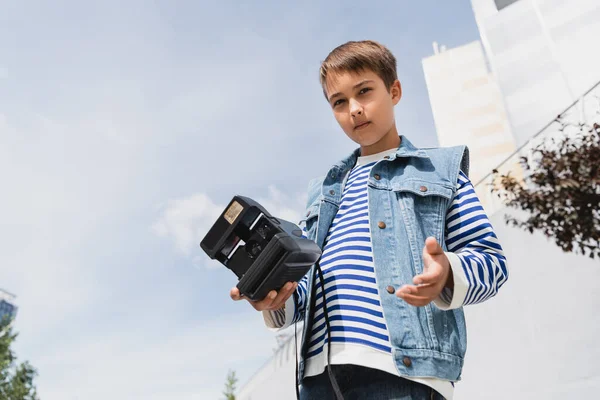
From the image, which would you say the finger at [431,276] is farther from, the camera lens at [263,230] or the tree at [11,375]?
the tree at [11,375]

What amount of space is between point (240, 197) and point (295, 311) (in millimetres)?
398

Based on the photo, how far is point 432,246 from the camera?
934 mm

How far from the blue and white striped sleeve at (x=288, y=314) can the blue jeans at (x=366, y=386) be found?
199 mm

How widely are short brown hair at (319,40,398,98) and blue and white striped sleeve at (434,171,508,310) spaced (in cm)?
41

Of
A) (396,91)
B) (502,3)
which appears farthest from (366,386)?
(502,3)

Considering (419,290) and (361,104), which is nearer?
(419,290)

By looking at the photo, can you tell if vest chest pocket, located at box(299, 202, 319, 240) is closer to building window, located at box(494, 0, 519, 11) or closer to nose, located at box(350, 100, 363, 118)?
nose, located at box(350, 100, 363, 118)

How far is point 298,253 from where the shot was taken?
1101 millimetres

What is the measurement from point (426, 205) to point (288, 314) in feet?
1.66

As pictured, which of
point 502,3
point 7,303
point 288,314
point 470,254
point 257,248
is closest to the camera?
point 470,254

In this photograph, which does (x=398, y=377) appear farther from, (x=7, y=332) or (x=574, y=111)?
(x=7, y=332)

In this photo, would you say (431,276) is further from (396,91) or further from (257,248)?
(396,91)

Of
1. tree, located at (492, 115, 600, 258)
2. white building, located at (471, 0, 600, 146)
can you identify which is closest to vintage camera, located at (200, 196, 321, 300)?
tree, located at (492, 115, 600, 258)

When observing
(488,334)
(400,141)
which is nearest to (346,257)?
(400,141)
